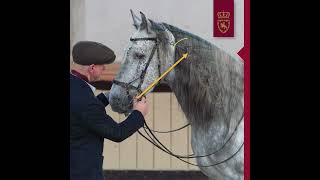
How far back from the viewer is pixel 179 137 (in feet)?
10.8

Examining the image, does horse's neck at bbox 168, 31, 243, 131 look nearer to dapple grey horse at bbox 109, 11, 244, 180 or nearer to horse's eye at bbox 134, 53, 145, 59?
dapple grey horse at bbox 109, 11, 244, 180

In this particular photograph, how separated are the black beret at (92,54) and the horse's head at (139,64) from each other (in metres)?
0.15

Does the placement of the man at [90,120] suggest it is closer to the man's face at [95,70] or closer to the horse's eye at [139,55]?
the man's face at [95,70]

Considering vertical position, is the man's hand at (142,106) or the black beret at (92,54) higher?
the black beret at (92,54)

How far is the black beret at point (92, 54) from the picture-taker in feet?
9.81

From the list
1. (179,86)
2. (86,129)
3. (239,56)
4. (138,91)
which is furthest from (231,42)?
(86,129)

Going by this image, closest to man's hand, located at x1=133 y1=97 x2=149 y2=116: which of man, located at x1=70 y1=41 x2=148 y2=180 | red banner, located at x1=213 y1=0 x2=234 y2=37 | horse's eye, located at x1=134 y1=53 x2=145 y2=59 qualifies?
man, located at x1=70 y1=41 x2=148 y2=180

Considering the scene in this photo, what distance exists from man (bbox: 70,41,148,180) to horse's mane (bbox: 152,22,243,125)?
350 millimetres

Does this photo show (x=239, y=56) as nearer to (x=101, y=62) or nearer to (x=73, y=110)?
(x=101, y=62)

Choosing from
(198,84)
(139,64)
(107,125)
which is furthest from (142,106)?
(198,84)

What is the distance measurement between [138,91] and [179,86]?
24cm

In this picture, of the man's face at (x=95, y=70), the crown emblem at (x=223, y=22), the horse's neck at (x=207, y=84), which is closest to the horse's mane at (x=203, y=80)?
the horse's neck at (x=207, y=84)

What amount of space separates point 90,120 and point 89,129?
0.18 ft

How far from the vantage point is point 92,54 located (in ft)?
9.84
